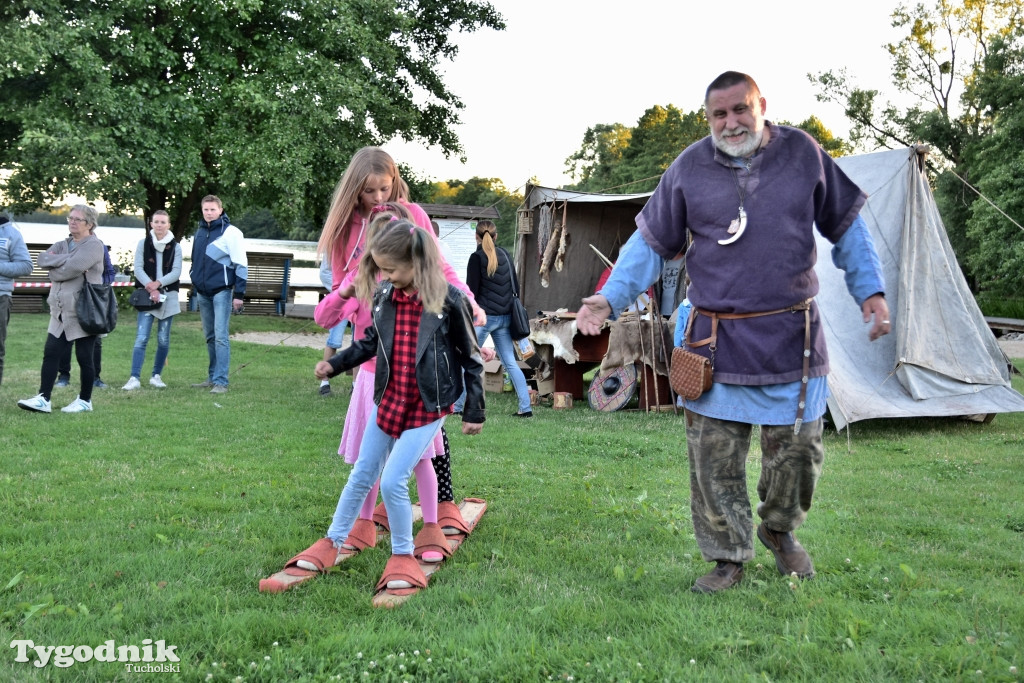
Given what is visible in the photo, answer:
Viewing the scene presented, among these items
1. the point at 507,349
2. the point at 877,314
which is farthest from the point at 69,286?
the point at 877,314

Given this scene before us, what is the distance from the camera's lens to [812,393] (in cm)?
352

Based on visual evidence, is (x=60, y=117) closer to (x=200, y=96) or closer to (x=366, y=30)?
(x=200, y=96)

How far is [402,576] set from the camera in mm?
3658

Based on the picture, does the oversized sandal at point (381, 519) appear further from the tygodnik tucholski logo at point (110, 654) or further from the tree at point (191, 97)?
the tree at point (191, 97)

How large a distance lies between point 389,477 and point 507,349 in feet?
19.0

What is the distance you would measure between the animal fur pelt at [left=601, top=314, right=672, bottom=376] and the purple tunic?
20.5 ft

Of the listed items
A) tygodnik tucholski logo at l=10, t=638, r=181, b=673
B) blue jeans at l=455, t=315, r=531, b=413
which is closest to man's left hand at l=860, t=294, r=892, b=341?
tygodnik tucholski logo at l=10, t=638, r=181, b=673

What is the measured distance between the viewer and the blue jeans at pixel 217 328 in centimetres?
990

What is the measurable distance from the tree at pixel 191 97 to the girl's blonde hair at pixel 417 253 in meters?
13.5

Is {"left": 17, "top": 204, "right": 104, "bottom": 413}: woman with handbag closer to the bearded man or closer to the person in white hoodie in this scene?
the person in white hoodie

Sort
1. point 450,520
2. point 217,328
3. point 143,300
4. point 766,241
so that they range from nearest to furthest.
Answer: point 766,241 < point 450,520 < point 143,300 < point 217,328

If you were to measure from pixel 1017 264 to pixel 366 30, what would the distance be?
56.3ft

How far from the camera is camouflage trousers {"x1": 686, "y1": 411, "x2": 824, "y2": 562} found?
355cm

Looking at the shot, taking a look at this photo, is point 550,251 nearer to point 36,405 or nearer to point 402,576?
point 36,405
